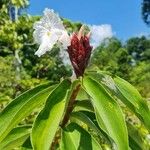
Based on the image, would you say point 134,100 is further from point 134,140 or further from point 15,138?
point 15,138

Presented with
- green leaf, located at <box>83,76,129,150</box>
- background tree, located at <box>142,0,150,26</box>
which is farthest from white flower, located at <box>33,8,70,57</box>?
background tree, located at <box>142,0,150,26</box>

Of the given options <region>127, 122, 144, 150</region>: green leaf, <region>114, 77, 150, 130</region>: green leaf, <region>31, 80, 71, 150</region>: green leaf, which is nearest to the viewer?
<region>31, 80, 71, 150</region>: green leaf

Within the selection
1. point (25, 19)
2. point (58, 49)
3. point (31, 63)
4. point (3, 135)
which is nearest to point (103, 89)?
point (58, 49)

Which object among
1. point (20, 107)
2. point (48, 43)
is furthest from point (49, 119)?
point (48, 43)

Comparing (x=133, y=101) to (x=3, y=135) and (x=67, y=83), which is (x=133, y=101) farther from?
(x=3, y=135)

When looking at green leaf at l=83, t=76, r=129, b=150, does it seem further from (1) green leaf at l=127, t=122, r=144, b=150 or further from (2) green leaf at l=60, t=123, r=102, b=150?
(1) green leaf at l=127, t=122, r=144, b=150

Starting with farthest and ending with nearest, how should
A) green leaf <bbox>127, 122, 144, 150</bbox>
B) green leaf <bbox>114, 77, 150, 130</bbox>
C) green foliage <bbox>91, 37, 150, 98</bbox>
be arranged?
1. green foliage <bbox>91, 37, 150, 98</bbox>
2. green leaf <bbox>127, 122, 144, 150</bbox>
3. green leaf <bbox>114, 77, 150, 130</bbox>

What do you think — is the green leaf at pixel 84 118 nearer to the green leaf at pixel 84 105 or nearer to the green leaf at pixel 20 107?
the green leaf at pixel 84 105
